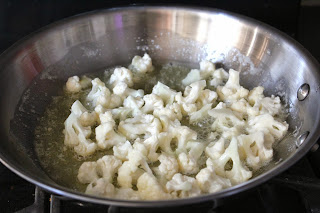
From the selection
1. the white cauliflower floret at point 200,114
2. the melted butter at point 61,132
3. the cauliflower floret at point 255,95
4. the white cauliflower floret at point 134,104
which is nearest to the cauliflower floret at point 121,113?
the white cauliflower floret at point 134,104

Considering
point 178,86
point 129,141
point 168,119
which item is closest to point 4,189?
point 129,141

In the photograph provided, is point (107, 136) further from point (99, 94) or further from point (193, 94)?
point (193, 94)

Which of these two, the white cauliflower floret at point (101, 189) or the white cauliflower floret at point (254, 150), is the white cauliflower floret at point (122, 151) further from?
the white cauliflower floret at point (254, 150)

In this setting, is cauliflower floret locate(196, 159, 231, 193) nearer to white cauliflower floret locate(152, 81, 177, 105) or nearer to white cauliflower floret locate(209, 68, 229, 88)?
white cauliflower floret locate(152, 81, 177, 105)

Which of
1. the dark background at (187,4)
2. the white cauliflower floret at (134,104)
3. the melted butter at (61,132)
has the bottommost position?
the melted butter at (61,132)

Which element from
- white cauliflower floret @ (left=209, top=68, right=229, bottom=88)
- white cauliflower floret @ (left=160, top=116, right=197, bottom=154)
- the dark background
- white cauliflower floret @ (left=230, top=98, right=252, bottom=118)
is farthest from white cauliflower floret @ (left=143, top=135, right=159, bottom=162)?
the dark background

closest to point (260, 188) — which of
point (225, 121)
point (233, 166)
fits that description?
point (233, 166)
